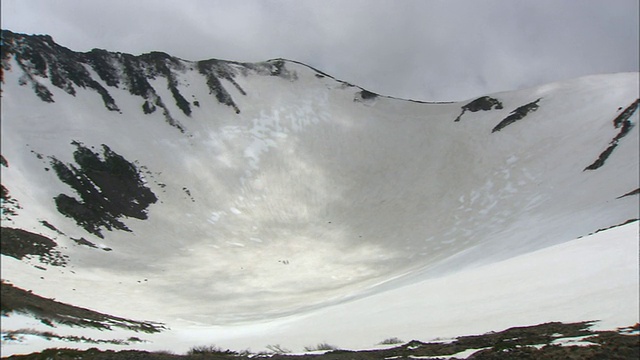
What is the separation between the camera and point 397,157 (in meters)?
85.7

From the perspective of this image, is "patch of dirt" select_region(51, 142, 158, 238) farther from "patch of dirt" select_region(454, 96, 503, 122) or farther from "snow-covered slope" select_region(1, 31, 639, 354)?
"patch of dirt" select_region(454, 96, 503, 122)

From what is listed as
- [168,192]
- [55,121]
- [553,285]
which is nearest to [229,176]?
[168,192]

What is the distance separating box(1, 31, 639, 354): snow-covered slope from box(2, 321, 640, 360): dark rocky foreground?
3.70 metres

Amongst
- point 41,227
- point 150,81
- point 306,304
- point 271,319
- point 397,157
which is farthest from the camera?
point 150,81

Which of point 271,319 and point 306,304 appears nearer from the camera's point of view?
point 271,319

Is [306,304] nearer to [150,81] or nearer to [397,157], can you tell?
[397,157]

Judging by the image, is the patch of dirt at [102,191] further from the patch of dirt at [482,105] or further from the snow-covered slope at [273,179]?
the patch of dirt at [482,105]

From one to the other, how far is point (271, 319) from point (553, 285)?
832 inches

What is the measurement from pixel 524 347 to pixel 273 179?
65.9 metres

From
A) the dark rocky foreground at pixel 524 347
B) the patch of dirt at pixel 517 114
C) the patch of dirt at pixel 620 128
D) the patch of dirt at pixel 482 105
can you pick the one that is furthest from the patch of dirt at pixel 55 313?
the patch of dirt at pixel 482 105

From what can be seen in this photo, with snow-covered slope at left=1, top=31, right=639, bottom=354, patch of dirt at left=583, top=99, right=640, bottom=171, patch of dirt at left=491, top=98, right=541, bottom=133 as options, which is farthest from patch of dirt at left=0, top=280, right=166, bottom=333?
patch of dirt at left=491, top=98, right=541, bottom=133

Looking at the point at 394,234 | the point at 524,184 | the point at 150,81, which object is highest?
the point at 150,81

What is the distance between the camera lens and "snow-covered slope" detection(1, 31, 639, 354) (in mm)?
37344

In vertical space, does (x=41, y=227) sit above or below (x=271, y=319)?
above
